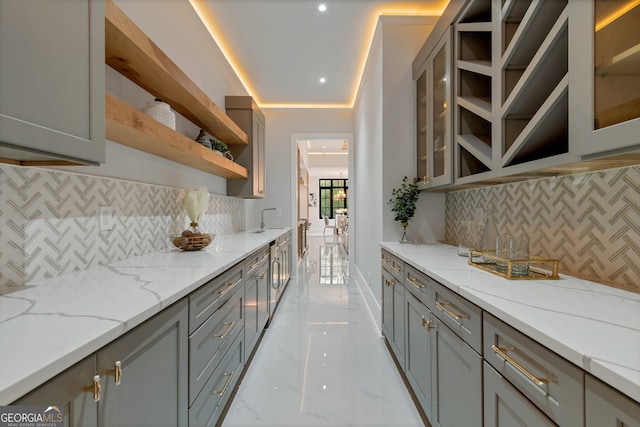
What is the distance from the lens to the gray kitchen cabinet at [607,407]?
0.53m

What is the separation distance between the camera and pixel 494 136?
1504mm

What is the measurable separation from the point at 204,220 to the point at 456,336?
2.40 m

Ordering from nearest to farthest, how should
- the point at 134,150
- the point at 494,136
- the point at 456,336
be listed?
the point at 456,336
the point at 494,136
the point at 134,150

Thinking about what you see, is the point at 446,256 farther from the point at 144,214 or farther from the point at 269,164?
the point at 269,164

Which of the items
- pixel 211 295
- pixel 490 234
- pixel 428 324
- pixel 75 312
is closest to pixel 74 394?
pixel 75 312

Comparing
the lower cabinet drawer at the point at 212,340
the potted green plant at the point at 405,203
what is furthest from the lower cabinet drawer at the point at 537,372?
the potted green plant at the point at 405,203

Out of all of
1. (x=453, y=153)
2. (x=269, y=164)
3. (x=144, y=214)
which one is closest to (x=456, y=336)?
(x=453, y=153)

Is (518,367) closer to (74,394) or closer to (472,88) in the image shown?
(74,394)

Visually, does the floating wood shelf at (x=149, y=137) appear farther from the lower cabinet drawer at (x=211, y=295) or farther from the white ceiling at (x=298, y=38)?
the white ceiling at (x=298, y=38)

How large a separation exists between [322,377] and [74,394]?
5.63ft

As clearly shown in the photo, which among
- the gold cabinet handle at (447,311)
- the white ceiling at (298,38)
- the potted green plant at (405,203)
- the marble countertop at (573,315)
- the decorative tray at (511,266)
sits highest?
the white ceiling at (298,38)

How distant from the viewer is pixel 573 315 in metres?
0.81

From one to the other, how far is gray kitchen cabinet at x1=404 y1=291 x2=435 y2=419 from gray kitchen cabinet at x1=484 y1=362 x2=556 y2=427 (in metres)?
0.47

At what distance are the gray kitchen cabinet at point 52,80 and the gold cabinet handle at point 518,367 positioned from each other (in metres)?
1.48
